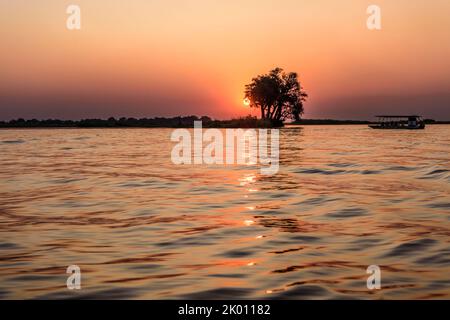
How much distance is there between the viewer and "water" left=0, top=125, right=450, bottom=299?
6113mm

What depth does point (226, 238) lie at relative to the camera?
8.73 metres

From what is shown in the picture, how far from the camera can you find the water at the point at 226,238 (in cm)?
611

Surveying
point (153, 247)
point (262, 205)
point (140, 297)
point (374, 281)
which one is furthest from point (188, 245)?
point (262, 205)

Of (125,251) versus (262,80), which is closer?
(125,251)

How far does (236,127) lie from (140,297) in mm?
117097

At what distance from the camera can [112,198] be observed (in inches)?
531
